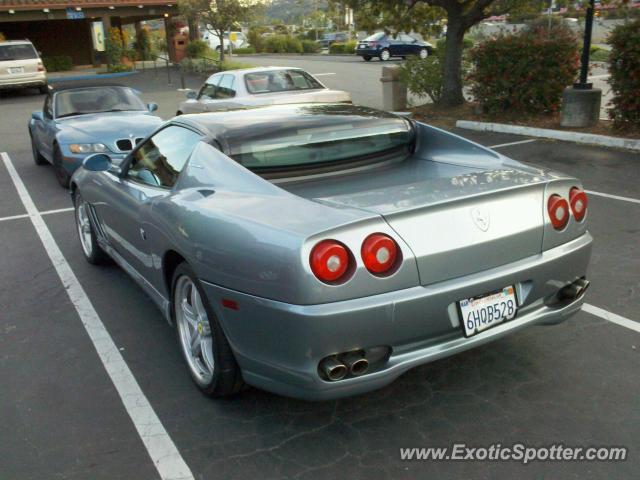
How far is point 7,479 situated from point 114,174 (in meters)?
2.55

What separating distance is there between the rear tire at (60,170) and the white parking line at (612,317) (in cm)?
710

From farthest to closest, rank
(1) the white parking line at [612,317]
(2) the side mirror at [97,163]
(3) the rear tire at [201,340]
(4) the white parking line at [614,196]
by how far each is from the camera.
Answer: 1. (4) the white parking line at [614,196]
2. (2) the side mirror at [97,163]
3. (1) the white parking line at [612,317]
4. (3) the rear tire at [201,340]

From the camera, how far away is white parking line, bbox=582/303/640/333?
4250 millimetres

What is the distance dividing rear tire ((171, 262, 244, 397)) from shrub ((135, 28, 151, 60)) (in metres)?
36.9

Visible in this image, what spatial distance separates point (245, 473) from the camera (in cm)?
299

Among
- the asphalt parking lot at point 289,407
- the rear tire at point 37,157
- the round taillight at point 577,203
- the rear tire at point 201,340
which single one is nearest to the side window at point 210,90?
the rear tire at point 37,157

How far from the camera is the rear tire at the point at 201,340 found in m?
3.35

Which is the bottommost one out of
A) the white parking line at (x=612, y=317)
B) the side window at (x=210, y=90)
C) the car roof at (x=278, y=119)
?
the white parking line at (x=612, y=317)

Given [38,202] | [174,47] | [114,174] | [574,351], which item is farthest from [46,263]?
[174,47]

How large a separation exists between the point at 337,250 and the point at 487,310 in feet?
2.75

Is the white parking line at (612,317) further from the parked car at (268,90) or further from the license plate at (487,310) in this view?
the parked car at (268,90)

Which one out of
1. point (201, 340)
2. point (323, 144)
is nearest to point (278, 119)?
point (323, 144)

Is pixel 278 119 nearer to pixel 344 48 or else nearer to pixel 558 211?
pixel 558 211

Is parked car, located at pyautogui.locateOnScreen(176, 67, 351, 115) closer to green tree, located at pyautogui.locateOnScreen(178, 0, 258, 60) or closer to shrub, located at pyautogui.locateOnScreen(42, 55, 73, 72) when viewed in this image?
green tree, located at pyautogui.locateOnScreen(178, 0, 258, 60)
